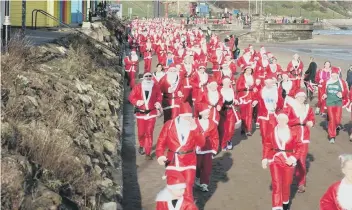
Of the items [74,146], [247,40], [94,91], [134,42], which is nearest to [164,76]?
[94,91]

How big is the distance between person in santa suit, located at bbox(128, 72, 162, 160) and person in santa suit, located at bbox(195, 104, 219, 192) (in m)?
2.24

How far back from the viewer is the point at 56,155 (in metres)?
7.18

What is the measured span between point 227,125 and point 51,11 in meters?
21.4

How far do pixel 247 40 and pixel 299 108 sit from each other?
68871 millimetres

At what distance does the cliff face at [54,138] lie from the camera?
6.14 meters

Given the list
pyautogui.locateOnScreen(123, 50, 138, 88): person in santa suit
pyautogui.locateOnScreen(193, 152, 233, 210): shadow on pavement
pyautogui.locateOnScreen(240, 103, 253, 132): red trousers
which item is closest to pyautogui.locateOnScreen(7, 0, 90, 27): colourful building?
pyautogui.locateOnScreen(123, 50, 138, 88): person in santa suit

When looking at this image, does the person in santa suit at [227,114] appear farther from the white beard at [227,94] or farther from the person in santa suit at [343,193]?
the person in santa suit at [343,193]

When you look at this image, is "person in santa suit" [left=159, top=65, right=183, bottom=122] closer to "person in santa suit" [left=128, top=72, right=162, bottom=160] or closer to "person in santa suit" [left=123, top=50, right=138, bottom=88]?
"person in santa suit" [left=128, top=72, right=162, bottom=160]

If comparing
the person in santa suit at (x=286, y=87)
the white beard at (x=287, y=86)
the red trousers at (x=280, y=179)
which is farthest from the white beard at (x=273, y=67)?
the red trousers at (x=280, y=179)

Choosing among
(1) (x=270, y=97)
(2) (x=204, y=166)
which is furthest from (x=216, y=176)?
(1) (x=270, y=97)

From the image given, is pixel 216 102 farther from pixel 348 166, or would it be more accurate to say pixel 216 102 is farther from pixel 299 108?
pixel 348 166

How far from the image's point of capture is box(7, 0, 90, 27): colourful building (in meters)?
28.1

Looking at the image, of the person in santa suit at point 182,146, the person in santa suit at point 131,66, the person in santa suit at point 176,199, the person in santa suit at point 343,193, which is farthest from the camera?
the person in santa suit at point 131,66

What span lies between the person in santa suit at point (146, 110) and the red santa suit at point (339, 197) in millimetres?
6185
